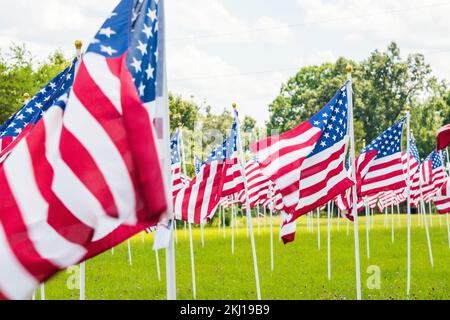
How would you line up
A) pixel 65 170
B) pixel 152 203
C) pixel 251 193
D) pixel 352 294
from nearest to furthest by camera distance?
1. pixel 152 203
2. pixel 65 170
3. pixel 352 294
4. pixel 251 193

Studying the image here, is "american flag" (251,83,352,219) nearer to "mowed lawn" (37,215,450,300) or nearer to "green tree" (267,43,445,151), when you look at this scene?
"mowed lawn" (37,215,450,300)

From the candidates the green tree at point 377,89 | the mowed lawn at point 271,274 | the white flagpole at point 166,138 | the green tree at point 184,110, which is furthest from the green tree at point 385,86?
the white flagpole at point 166,138

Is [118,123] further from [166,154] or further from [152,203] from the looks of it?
[166,154]

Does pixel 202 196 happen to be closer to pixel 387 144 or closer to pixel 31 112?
pixel 387 144

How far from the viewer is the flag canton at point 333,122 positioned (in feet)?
40.8

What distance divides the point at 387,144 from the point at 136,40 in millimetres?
11344

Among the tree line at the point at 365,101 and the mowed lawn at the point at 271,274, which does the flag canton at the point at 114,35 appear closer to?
the mowed lawn at the point at 271,274

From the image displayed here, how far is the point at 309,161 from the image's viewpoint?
12258 mm

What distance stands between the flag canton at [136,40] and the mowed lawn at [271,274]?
1080cm

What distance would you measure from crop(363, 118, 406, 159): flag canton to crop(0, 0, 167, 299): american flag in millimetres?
11728

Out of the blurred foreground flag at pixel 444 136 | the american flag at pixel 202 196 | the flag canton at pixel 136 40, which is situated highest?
the flag canton at pixel 136 40

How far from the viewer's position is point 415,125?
77.6m
